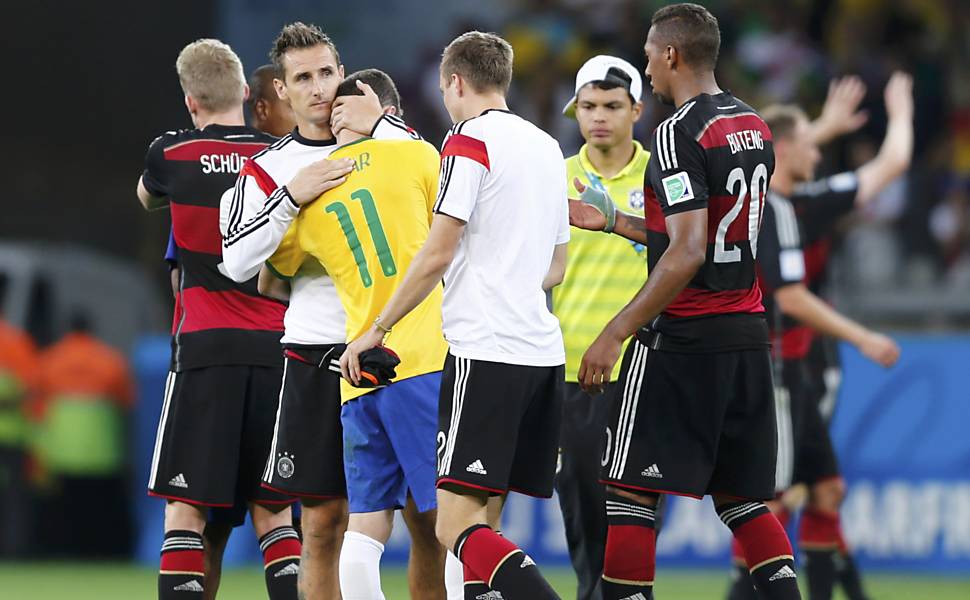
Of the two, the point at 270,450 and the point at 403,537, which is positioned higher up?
the point at 270,450

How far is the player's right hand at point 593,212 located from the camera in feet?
19.7

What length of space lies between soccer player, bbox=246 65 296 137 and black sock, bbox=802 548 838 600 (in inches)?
131

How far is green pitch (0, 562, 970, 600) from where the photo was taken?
9.62 meters

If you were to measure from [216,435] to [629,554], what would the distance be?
5.77ft

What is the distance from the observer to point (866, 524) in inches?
420

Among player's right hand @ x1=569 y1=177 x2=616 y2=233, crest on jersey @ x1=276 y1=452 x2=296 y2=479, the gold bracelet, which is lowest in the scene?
crest on jersey @ x1=276 y1=452 x2=296 y2=479

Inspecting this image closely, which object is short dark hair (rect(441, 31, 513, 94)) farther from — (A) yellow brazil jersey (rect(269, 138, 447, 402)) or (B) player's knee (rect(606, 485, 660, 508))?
(B) player's knee (rect(606, 485, 660, 508))

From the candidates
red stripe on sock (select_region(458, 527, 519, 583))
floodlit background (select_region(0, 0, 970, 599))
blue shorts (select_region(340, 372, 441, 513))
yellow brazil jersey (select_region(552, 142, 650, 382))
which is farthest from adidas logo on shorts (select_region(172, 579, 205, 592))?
floodlit background (select_region(0, 0, 970, 599))

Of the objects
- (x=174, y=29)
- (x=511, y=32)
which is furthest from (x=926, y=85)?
(x=174, y=29)

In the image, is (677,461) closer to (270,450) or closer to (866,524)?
(270,450)

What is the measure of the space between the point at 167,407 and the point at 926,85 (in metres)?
9.55

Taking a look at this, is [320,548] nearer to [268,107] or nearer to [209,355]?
[209,355]

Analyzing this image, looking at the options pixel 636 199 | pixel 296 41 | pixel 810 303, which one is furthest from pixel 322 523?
pixel 810 303

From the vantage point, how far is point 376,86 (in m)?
6.07
